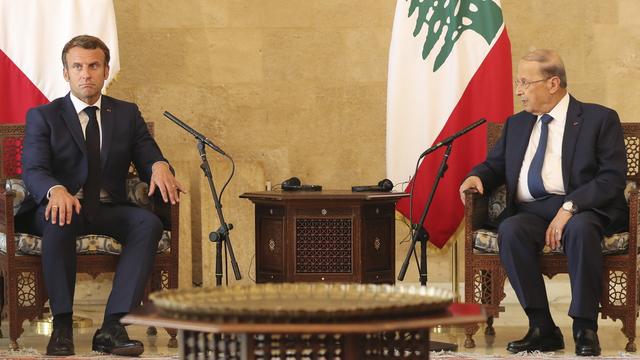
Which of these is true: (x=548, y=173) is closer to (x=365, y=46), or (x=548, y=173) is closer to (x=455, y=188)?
(x=455, y=188)

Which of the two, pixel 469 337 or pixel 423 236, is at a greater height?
pixel 423 236

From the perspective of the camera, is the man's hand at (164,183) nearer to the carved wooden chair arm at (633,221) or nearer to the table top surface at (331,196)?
the table top surface at (331,196)

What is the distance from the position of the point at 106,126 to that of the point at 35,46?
1.01 meters

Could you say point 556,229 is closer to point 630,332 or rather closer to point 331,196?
point 630,332

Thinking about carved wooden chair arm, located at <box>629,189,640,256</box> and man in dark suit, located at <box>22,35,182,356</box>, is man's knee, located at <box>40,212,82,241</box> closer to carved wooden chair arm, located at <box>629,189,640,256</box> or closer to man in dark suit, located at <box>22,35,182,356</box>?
man in dark suit, located at <box>22,35,182,356</box>

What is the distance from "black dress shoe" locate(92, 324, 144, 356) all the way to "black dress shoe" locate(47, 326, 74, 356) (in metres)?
0.13

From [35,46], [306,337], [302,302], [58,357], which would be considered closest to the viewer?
[306,337]

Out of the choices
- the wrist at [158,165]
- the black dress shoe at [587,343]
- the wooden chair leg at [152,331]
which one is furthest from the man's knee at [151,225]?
the black dress shoe at [587,343]

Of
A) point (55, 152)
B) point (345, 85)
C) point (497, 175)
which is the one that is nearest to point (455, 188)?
point (497, 175)

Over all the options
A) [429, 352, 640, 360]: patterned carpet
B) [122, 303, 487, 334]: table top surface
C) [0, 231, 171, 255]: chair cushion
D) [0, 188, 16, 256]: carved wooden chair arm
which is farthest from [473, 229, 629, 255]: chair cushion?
[122, 303, 487, 334]: table top surface

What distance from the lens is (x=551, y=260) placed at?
17.4ft

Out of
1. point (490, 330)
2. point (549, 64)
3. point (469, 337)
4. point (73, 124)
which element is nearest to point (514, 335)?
point (490, 330)

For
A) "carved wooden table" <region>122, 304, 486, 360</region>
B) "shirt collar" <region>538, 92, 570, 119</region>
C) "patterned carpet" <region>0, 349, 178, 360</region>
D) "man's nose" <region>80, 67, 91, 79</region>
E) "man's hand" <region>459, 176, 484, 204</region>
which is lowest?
"patterned carpet" <region>0, 349, 178, 360</region>

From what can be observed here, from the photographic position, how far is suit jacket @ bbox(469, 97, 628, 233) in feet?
17.3
